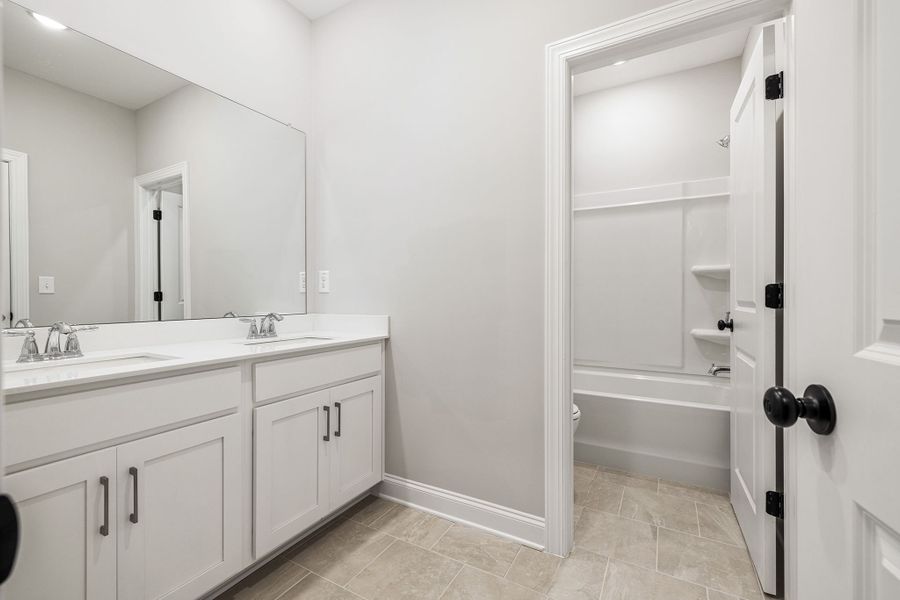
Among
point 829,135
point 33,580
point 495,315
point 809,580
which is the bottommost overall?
point 33,580

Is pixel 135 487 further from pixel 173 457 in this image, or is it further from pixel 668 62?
pixel 668 62

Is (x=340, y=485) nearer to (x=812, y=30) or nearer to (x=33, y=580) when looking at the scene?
(x=33, y=580)

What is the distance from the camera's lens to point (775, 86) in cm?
149

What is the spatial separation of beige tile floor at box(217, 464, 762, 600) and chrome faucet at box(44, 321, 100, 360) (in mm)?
988

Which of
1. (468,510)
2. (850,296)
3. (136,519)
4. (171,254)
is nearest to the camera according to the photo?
(850,296)

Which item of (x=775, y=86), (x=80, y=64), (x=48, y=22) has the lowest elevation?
(x=775, y=86)

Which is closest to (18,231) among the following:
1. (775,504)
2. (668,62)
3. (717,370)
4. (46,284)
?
(46,284)

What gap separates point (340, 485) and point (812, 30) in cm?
203

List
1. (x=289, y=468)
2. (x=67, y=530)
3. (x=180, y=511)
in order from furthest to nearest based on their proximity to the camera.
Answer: (x=289, y=468) → (x=180, y=511) → (x=67, y=530)

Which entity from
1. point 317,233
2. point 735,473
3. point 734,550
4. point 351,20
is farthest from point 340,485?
point 351,20

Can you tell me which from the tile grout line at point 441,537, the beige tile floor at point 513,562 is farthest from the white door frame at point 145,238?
the tile grout line at point 441,537

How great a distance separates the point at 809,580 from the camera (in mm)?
715

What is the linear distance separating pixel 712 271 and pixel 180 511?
2.82 m

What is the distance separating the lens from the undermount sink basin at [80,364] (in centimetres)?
125
